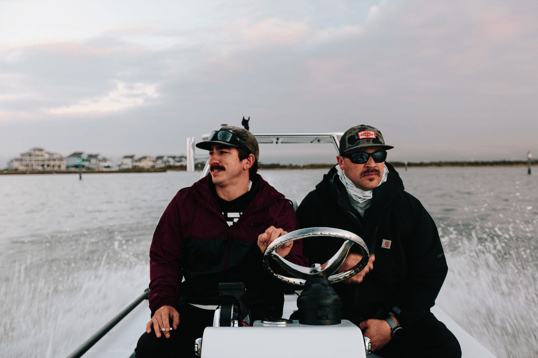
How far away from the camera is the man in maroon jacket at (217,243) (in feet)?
5.53

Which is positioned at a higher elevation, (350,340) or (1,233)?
(350,340)

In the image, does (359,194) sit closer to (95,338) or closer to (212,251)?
(212,251)

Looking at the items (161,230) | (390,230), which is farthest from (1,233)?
(390,230)

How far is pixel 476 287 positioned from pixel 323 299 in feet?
13.7

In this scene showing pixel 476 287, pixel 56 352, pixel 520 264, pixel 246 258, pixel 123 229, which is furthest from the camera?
pixel 123 229

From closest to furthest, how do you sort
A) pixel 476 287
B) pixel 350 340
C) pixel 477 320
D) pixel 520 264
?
pixel 350 340, pixel 477 320, pixel 476 287, pixel 520 264

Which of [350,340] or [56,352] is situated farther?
[56,352]

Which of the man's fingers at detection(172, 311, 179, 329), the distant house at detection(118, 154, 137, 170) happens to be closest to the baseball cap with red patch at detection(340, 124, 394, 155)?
the man's fingers at detection(172, 311, 179, 329)

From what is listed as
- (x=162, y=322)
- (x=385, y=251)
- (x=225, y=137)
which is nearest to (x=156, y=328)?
(x=162, y=322)

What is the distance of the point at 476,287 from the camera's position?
4395 millimetres

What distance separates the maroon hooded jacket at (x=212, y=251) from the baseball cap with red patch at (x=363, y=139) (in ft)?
1.46

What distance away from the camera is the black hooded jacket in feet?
5.73

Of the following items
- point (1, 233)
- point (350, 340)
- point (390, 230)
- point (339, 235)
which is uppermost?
point (339, 235)

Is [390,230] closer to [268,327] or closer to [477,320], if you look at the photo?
[268,327]
